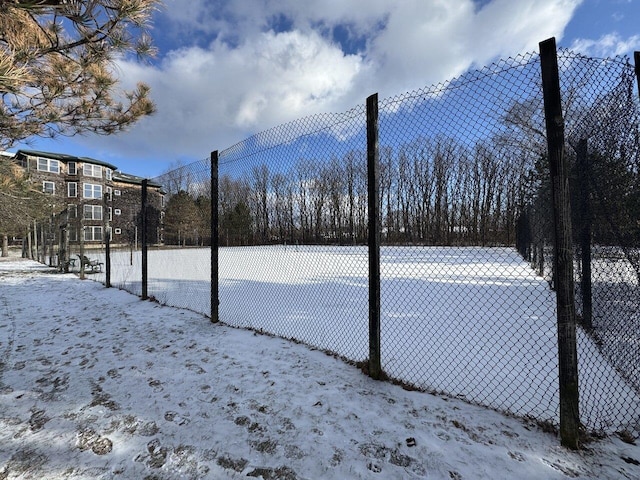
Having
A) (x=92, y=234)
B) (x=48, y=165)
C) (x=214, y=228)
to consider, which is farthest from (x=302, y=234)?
(x=48, y=165)

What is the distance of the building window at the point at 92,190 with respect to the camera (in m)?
31.1

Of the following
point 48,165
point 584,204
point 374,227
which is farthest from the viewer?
point 48,165

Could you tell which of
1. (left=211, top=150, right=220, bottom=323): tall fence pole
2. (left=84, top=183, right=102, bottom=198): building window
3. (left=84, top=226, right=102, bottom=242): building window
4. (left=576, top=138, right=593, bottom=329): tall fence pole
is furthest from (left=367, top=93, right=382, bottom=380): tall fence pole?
(left=84, top=183, right=102, bottom=198): building window

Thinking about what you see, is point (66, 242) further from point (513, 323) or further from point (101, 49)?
point (513, 323)

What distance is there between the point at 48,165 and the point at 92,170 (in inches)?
139

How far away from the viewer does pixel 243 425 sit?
199 cm

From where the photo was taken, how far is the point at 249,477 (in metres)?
1.56

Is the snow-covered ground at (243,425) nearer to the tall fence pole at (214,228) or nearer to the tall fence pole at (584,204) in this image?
the tall fence pole at (214,228)

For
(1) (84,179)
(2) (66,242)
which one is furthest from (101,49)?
(1) (84,179)

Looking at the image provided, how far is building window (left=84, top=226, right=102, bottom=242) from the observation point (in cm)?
2889

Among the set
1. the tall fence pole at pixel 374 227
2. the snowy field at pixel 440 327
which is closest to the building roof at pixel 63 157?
the snowy field at pixel 440 327

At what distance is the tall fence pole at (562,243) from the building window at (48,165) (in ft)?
126

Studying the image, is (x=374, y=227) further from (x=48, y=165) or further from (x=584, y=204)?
(x=48, y=165)

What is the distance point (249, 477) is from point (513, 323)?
430 centimetres
